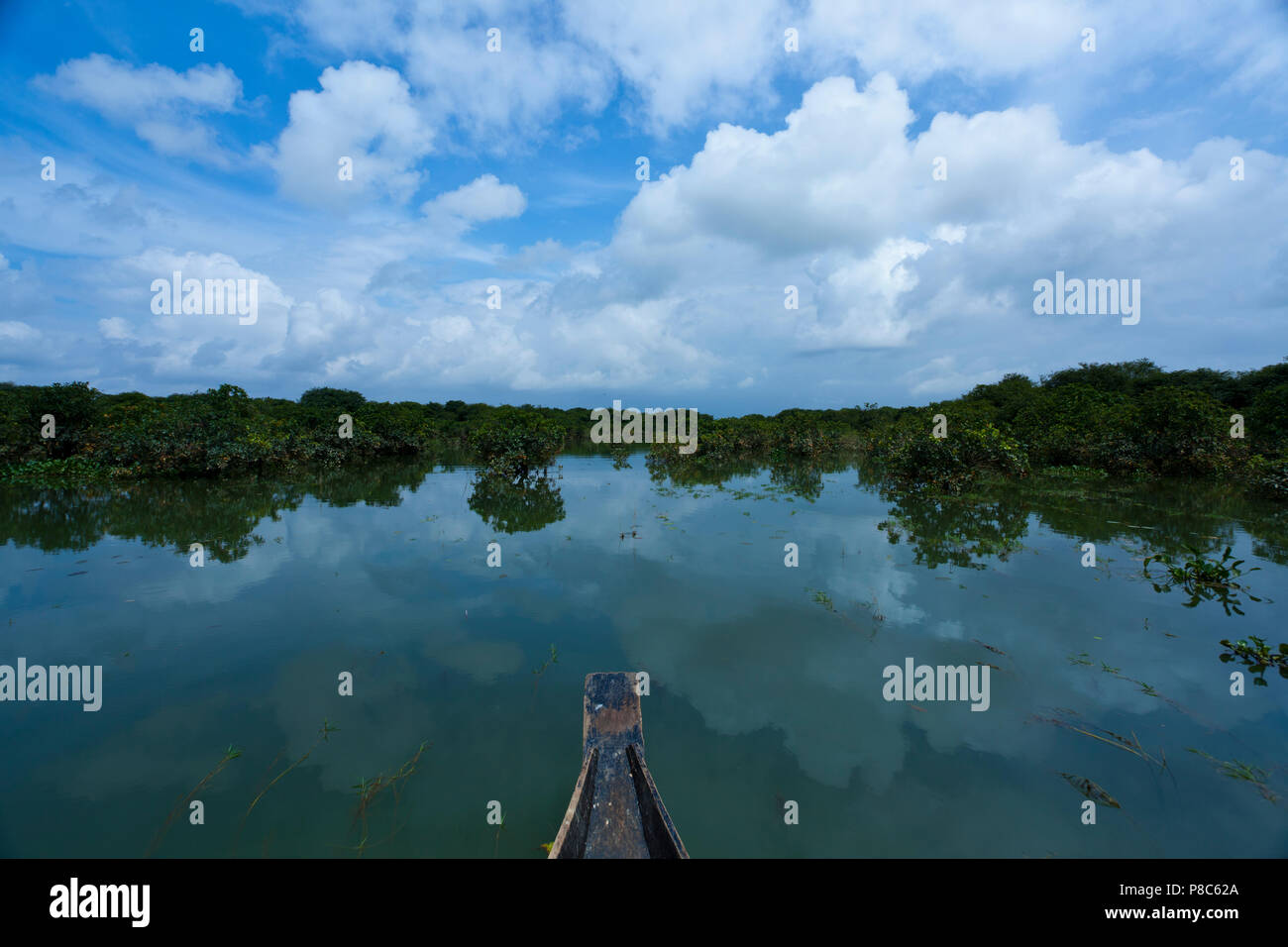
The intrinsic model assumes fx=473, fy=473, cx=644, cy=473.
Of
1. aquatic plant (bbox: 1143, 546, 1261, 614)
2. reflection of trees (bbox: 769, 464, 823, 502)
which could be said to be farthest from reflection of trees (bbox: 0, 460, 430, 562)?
aquatic plant (bbox: 1143, 546, 1261, 614)

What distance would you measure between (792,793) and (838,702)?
4.52 ft

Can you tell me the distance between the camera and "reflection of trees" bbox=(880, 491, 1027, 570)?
30.6ft

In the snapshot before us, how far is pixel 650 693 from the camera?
Answer: 4977 mm

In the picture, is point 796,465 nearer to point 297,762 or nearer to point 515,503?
point 515,503

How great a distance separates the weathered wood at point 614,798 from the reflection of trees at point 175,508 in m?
8.97

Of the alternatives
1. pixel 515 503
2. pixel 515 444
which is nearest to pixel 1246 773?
pixel 515 503

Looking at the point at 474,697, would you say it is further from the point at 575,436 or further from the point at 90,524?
the point at 575,436

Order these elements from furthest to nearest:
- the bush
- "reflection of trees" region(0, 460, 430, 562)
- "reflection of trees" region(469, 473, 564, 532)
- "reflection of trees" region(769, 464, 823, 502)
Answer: the bush → "reflection of trees" region(769, 464, 823, 502) → "reflection of trees" region(469, 473, 564, 532) → "reflection of trees" region(0, 460, 430, 562)

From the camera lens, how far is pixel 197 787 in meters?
3.56

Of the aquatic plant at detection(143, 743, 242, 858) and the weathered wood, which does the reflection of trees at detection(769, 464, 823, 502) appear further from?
the aquatic plant at detection(143, 743, 242, 858)

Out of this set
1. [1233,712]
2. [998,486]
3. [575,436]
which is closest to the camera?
[1233,712]

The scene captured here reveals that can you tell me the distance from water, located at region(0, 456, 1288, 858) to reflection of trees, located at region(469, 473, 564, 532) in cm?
172

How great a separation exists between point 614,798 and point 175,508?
15639mm
